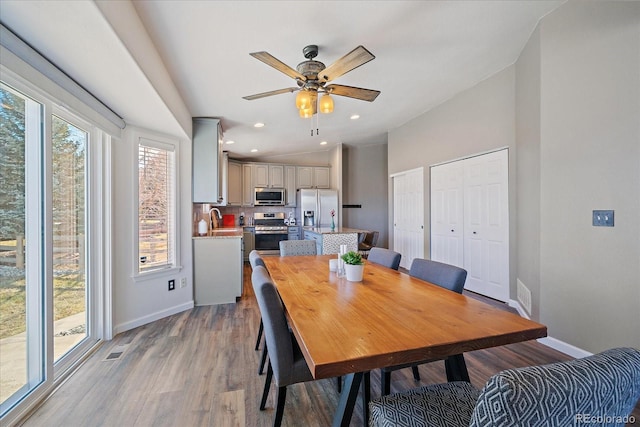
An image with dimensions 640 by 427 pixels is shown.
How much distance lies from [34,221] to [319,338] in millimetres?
1939

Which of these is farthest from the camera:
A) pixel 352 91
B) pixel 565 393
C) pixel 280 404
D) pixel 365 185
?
pixel 365 185

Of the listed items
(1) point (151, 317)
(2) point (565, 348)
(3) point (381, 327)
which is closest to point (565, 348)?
(2) point (565, 348)

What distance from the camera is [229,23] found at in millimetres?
1933

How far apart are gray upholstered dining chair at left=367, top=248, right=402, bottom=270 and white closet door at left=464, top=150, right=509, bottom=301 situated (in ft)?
6.08

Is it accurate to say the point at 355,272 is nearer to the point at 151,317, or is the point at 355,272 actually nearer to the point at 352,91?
the point at 352,91

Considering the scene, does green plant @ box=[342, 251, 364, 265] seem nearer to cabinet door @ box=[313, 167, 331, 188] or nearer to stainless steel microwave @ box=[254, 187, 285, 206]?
stainless steel microwave @ box=[254, 187, 285, 206]

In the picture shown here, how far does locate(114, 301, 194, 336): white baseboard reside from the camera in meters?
2.71

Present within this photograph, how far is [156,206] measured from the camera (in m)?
3.07

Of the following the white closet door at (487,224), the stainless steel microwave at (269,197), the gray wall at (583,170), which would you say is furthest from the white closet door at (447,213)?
the stainless steel microwave at (269,197)

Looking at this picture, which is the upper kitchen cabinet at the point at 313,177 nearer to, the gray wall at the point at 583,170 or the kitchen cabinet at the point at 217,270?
the kitchen cabinet at the point at 217,270

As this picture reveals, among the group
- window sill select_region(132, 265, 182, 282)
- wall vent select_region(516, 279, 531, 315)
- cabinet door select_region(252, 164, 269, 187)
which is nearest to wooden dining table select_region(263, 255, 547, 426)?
wall vent select_region(516, 279, 531, 315)

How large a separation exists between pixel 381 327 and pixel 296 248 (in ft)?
6.83

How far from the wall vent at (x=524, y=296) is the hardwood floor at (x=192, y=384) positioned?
1.54ft

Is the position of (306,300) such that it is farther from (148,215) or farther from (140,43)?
(148,215)
